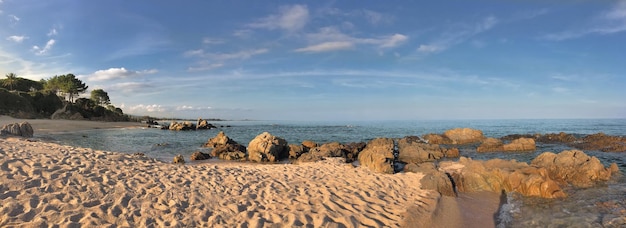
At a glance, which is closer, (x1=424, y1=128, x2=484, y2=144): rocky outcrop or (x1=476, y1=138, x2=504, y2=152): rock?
(x1=476, y1=138, x2=504, y2=152): rock

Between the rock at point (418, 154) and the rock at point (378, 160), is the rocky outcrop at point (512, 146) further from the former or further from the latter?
the rock at point (378, 160)

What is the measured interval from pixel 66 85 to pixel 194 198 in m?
95.2

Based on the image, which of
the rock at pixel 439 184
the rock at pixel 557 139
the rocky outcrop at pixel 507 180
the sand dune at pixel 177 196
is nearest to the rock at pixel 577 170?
the rocky outcrop at pixel 507 180

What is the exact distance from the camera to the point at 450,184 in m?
10.7

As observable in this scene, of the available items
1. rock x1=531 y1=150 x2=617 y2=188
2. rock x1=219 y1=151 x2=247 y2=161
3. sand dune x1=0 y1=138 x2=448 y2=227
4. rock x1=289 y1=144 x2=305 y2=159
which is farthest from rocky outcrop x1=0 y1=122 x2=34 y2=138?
rock x1=531 y1=150 x2=617 y2=188

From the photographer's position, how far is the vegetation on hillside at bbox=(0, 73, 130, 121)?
199 feet

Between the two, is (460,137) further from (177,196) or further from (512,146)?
(177,196)

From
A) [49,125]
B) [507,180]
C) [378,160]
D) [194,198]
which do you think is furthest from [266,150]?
[49,125]

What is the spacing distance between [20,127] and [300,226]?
30950mm

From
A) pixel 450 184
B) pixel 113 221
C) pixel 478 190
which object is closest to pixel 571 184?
pixel 478 190

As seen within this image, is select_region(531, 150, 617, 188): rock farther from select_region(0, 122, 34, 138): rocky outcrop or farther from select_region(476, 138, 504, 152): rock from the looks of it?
select_region(0, 122, 34, 138): rocky outcrop

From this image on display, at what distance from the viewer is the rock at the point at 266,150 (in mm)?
18978

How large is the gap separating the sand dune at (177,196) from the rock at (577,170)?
6766 millimetres

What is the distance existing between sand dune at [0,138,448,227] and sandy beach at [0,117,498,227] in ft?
0.07
